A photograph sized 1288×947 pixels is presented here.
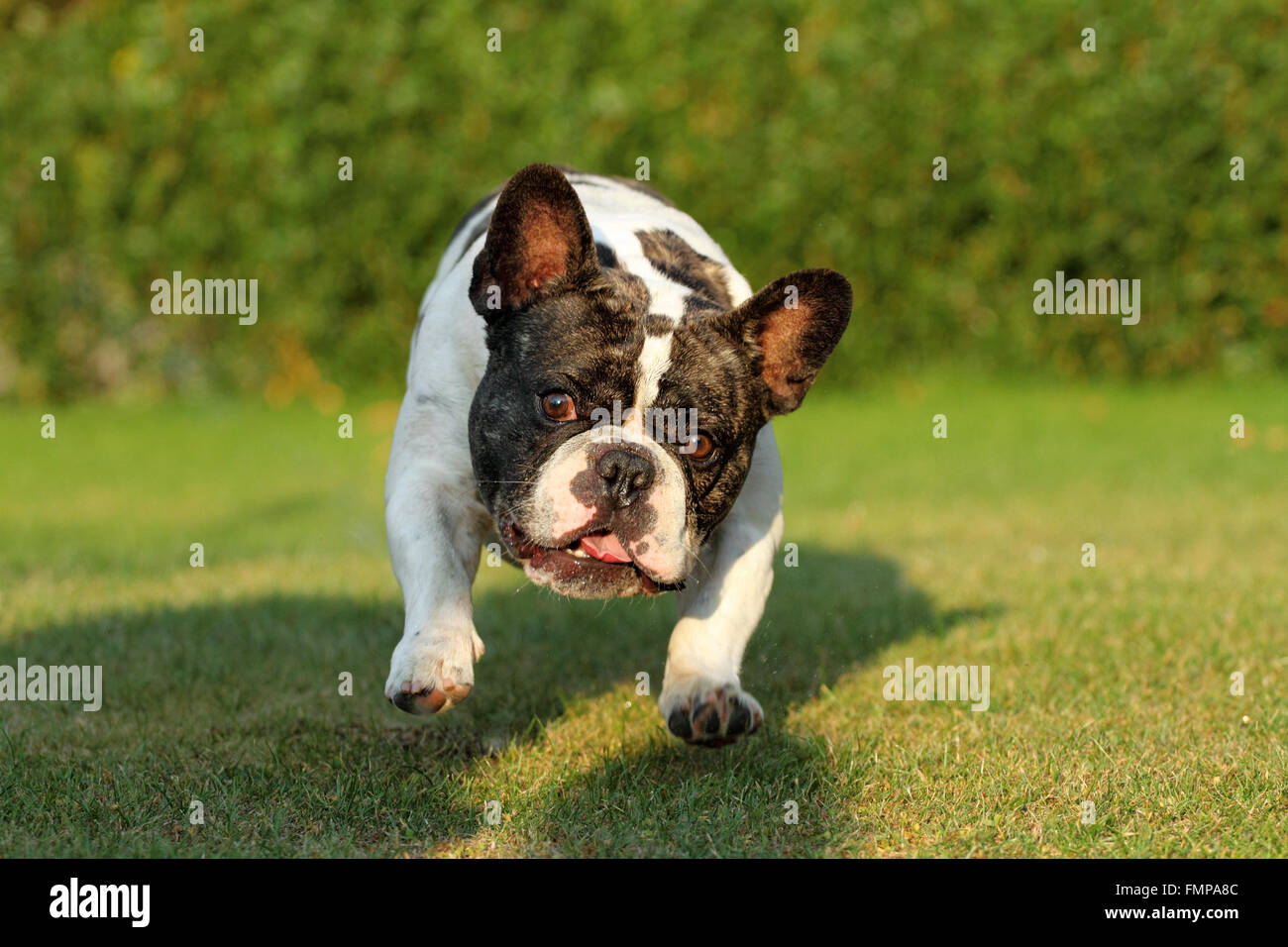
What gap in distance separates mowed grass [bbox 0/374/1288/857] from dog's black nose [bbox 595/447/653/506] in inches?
31.5

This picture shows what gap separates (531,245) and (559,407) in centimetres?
49

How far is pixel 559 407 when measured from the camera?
3896 mm

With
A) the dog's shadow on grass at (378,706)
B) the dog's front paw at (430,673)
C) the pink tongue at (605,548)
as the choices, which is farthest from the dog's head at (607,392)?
the dog's shadow on grass at (378,706)

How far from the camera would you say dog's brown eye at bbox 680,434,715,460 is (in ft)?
12.7

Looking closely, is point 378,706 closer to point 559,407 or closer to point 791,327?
point 559,407

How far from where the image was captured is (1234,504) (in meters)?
8.82

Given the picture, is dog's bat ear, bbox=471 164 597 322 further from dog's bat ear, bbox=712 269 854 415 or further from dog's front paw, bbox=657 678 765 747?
dog's front paw, bbox=657 678 765 747

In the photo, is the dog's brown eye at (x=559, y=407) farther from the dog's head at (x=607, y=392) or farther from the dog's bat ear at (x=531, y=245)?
the dog's bat ear at (x=531, y=245)

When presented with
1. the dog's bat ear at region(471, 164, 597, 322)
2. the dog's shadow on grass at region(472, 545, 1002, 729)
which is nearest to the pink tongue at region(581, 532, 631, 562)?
the dog's bat ear at region(471, 164, 597, 322)

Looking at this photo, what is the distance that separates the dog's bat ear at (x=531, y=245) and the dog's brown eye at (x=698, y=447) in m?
0.56

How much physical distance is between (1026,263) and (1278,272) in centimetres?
229

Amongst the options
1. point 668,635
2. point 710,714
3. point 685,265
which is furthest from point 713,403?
point 668,635

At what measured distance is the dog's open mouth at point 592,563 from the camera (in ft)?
12.3

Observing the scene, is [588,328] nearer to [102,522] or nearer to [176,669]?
[176,669]
